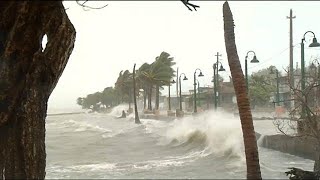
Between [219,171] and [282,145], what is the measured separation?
13.6 ft

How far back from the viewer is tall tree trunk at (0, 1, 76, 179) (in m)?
4.32

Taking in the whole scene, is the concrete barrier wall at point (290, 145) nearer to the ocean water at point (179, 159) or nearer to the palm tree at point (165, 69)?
the ocean water at point (179, 159)

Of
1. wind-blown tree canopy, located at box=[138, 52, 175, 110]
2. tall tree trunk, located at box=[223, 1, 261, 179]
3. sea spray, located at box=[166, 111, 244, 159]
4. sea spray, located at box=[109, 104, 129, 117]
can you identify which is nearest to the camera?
tall tree trunk, located at box=[223, 1, 261, 179]

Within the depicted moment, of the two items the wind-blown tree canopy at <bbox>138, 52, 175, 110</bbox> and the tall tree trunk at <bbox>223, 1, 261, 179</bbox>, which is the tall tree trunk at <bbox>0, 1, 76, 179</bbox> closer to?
the tall tree trunk at <bbox>223, 1, 261, 179</bbox>

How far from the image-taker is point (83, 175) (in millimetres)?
17203

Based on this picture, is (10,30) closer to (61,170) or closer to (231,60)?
(231,60)

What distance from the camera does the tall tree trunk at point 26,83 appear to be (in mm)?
4324

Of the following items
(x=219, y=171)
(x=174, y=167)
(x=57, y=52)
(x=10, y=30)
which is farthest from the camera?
(x=174, y=167)

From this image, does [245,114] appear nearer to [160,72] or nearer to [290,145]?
Result: [290,145]

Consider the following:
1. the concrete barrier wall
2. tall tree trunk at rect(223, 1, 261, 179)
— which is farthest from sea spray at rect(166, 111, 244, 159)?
tall tree trunk at rect(223, 1, 261, 179)

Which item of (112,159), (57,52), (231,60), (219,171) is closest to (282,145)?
(219,171)

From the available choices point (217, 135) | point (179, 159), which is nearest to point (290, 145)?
point (179, 159)

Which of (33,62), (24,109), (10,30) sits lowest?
(24,109)

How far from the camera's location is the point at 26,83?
448cm
